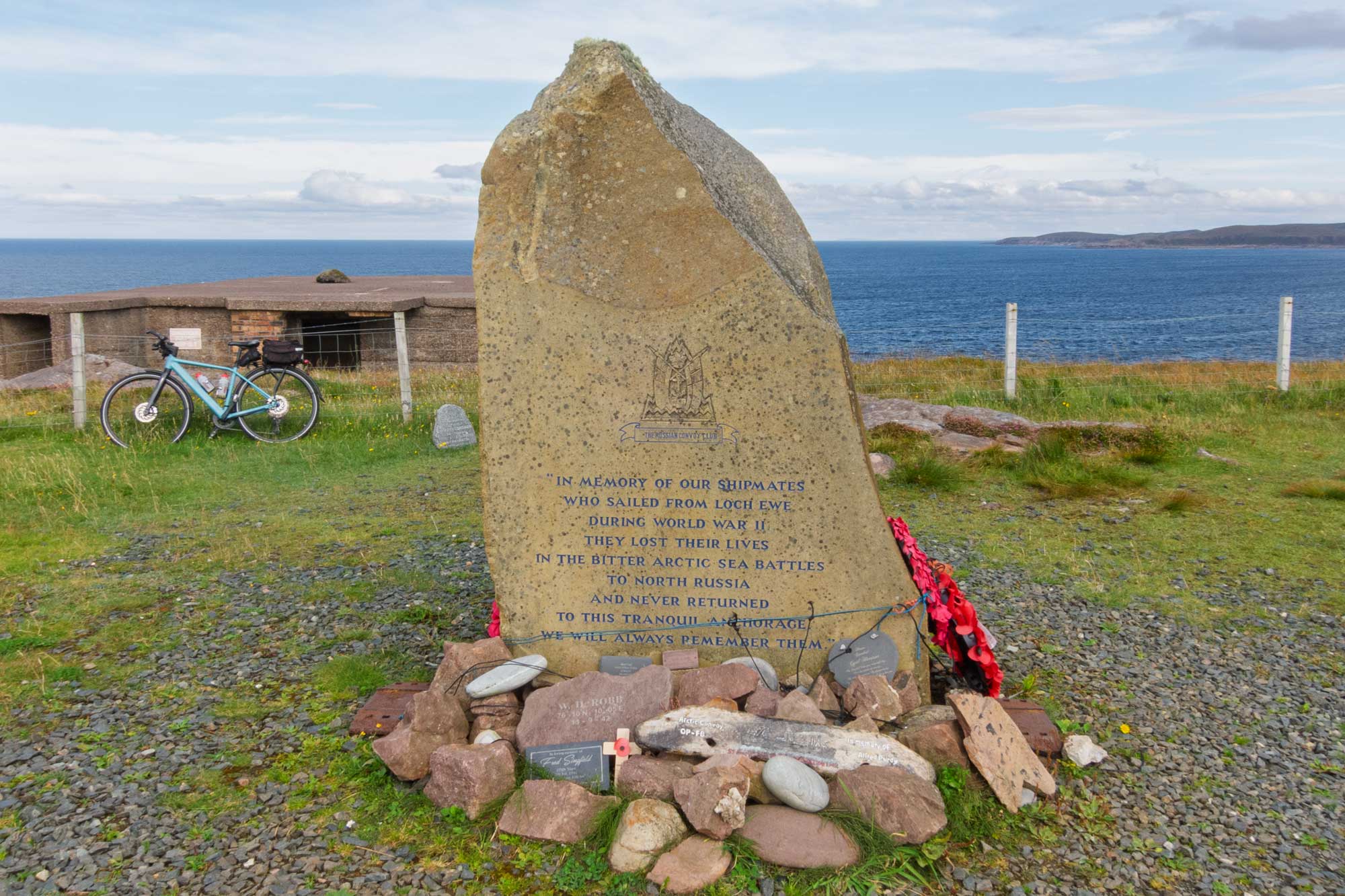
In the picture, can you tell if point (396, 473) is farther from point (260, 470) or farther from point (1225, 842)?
point (1225, 842)

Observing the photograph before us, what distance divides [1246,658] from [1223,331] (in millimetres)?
55263

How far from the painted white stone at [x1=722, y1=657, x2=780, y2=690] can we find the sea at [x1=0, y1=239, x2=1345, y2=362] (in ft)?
64.3

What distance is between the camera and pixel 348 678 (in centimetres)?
547

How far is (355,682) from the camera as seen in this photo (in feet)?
17.8

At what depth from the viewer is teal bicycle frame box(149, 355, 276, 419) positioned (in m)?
11.7

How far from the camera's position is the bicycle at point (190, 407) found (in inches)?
460

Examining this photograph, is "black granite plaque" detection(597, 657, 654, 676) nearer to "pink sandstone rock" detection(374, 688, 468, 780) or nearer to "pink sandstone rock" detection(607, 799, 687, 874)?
"pink sandstone rock" detection(374, 688, 468, 780)

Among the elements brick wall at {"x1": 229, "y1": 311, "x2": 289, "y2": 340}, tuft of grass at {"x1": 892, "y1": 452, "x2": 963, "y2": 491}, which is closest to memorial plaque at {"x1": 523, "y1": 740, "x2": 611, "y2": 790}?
tuft of grass at {"x1": 892, "y1": 452, "x2": 963, "y2": 491}

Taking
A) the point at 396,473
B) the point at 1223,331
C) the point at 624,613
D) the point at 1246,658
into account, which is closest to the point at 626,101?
the point at 624,613

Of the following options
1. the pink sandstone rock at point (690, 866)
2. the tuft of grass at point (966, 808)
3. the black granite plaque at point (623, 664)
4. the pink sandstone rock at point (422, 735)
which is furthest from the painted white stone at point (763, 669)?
the pink sandstone rock at point (422, 735)

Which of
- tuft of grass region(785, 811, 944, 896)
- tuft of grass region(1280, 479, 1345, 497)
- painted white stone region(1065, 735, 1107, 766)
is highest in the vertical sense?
tuft of grass region(1280, 479, 1345, 497)

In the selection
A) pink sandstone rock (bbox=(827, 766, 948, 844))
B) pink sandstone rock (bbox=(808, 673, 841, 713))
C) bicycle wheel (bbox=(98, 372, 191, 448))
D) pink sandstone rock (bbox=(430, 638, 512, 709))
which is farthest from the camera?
bicycle wheel (bbox=(98, 372, 191, 448))

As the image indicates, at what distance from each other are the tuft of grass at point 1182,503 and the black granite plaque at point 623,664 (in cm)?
552

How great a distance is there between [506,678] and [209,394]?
28.1 feet
